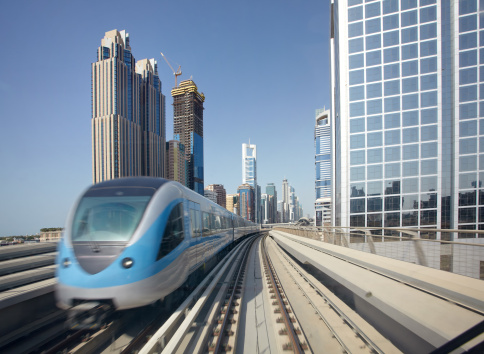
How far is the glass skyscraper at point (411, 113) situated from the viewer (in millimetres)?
29547

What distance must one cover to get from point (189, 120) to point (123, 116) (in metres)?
97.9

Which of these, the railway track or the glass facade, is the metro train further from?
the glass facade

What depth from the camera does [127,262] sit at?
4.66 metres

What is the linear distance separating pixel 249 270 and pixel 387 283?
7.69 meters

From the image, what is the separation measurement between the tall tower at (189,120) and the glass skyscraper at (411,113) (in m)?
135

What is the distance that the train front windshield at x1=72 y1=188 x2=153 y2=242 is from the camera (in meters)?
4.94

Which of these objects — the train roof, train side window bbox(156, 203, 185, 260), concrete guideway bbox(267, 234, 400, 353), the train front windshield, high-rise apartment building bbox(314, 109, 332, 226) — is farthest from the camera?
high-rise apartment building bbox(314, 109, 332, 226)

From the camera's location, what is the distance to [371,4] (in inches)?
1315

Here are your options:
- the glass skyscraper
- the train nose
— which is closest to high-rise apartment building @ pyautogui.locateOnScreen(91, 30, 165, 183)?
the glass skyscraper

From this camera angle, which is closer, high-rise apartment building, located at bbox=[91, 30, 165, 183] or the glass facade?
high-rise apartment building, located at bbox=[91, 30, 165, 183]

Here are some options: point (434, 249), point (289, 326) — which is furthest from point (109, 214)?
point (434, 249)

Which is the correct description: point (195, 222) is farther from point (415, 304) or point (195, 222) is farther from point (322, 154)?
point (322, 154)

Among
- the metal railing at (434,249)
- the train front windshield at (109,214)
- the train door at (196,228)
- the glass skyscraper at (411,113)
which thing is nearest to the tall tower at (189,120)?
the glass skyscraper at (411,113)

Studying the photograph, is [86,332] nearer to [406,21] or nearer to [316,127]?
[406,21]
